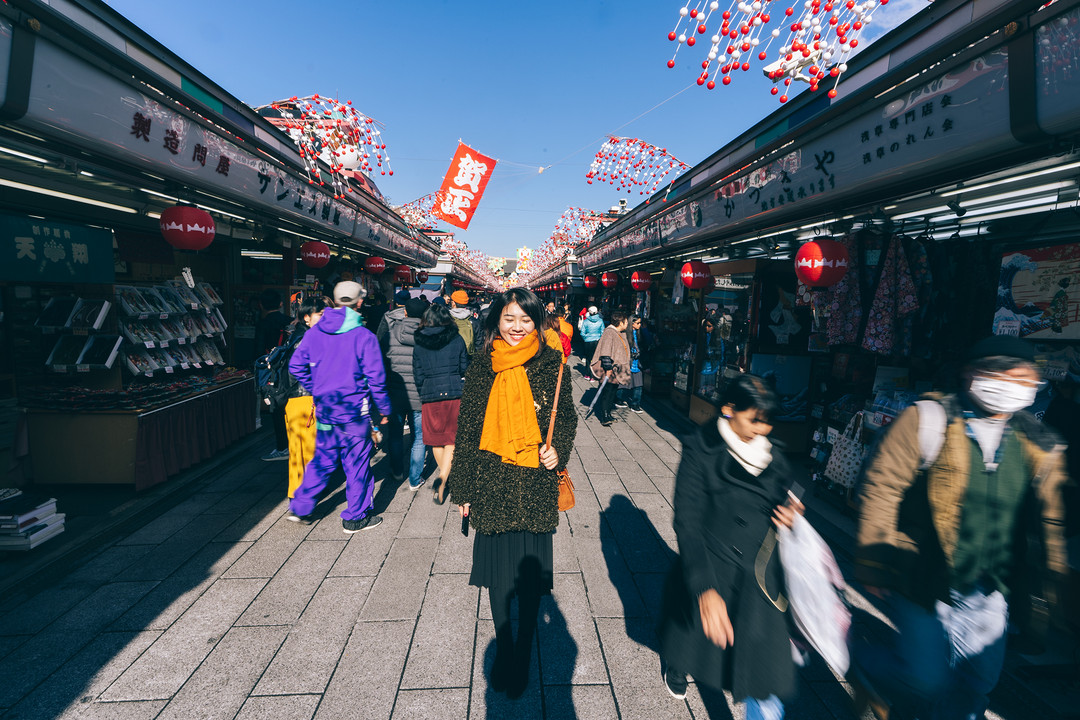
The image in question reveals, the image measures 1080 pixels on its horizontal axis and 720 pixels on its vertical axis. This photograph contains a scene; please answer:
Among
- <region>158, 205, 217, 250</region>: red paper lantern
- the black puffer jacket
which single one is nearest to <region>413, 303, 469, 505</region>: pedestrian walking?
the black puffer jacket

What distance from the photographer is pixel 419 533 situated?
4.05 m

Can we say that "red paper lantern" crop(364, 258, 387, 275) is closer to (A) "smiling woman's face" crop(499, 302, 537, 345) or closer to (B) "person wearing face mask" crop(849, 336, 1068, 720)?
(A) "smiling woman's face" crop(499, 302, 537, 345)

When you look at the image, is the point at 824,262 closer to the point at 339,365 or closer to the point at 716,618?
the point at 716,618

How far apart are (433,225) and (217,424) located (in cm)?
2181

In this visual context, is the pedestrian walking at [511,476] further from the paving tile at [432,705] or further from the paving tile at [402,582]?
the paving tile at [402,582]

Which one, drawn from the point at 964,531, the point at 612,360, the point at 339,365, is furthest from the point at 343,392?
the point at 612,360

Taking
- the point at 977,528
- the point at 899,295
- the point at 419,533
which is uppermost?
the point at 899,295

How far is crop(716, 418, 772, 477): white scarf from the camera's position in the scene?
6.05 feet

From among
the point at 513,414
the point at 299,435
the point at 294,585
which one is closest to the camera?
the point at 513,414

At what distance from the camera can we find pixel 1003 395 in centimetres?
179

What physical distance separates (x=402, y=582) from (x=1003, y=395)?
363 cm

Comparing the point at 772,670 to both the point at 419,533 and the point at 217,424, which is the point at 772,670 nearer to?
the point at 419,533

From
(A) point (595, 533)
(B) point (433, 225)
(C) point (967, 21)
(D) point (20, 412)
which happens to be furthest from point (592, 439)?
(B) point (433, 225)

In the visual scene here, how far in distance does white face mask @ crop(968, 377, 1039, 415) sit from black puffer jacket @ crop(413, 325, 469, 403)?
3688 mm
